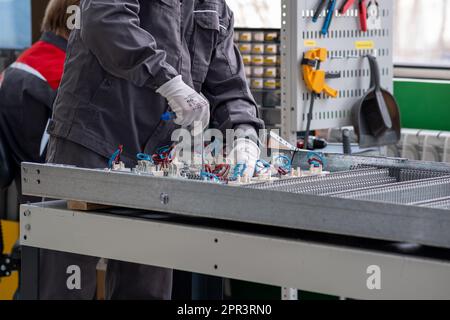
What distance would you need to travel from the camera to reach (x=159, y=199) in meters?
1.70

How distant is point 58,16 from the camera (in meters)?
3.00

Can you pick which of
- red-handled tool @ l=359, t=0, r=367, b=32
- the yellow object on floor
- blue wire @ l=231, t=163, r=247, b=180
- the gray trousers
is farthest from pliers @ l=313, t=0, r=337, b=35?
the yellow object on floor

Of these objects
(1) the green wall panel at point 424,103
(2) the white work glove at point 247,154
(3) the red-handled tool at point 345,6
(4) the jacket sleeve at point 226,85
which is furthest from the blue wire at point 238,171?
(1) the green wall panel at point 424,103

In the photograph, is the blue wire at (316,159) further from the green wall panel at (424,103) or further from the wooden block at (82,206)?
the green wall panel at (424,103)

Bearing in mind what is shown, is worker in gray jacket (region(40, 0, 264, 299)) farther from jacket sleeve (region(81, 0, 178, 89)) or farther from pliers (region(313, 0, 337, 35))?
pliers (region(313, 0, 337, 35))

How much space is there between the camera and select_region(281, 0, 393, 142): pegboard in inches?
113

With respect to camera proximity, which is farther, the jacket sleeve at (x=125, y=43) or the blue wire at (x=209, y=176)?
the jacket sleeve at (x=125, y=43)

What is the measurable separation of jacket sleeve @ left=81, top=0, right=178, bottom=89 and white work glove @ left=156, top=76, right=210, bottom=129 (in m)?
0.02

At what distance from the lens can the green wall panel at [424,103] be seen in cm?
388

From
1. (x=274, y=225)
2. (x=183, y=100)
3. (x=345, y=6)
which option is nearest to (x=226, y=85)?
(x=183, y=100)

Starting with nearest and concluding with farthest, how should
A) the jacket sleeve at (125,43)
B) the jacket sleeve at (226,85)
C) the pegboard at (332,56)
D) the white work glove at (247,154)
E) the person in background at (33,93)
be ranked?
the white work glove at (247,154) < the jacket sleeve at (125,43) < the jacket sleeve at (226,85) < the pegboard at (332,56) < the person in background at (33,93)

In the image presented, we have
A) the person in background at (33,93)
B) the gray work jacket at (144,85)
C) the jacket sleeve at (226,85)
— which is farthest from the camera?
the person in background at (33,93)

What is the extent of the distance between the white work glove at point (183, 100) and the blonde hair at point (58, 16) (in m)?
0.86
